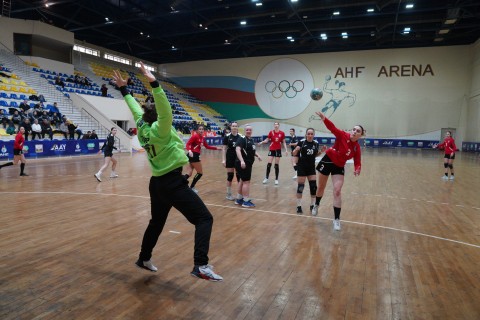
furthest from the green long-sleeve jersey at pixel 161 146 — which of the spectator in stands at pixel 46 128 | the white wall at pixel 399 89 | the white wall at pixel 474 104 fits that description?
the white wall at pixel 399 89

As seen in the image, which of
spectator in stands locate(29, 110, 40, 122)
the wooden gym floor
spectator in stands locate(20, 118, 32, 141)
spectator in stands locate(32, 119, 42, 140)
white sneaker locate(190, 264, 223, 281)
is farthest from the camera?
spectator in stands locate(29, 110, 40, 122)

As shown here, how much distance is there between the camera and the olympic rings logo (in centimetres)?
3728

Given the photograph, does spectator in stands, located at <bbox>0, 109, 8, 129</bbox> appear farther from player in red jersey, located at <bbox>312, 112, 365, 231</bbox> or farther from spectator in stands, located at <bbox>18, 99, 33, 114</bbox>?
player in red jersey, located at <bbox>312, 112, 365, 231</bbox>

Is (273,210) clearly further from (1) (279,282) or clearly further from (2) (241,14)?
(2) (241,14)

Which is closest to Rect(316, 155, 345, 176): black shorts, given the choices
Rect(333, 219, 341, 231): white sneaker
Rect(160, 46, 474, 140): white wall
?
Rect(333, 219, 341, 231): white sneaker

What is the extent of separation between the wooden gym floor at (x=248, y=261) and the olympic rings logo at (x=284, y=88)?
29.4 m

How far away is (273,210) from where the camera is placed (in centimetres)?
784

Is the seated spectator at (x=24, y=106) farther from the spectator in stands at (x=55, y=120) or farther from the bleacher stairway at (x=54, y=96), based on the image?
the bleacher stairway at (x=54, y=96)

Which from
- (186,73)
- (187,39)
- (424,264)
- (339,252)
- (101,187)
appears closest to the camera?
(424,264)

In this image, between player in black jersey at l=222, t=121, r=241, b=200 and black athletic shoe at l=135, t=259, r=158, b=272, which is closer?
black athletic shoe at l=135, t=259, r=158, b=272

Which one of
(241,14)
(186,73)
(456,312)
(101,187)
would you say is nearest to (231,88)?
(186,73)

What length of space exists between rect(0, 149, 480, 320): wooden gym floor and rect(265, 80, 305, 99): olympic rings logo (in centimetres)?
2940

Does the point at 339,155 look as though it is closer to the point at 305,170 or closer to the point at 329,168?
the point at 329,168

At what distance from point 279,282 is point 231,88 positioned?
38220 mm
